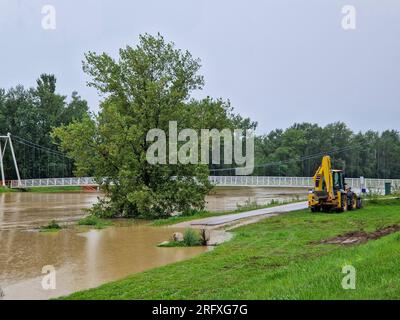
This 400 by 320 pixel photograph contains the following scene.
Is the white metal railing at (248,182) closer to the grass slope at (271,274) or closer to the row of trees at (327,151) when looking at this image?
the row of trees at (327,151)

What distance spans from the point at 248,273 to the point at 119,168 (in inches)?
786

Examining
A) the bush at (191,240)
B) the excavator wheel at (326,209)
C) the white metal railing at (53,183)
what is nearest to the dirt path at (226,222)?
the excavator wheel at (326,209)

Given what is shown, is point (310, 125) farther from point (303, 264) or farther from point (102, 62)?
point (303, 264)

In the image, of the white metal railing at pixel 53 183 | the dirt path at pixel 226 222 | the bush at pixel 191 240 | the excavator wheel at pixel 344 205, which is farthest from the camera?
the white metal railing at pixel 53 183

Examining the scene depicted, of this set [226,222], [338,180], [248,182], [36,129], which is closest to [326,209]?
[338,180]

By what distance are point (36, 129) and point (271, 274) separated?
79.9m

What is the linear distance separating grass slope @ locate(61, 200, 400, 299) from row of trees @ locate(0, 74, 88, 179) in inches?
2761

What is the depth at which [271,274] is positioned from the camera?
10.4 metres

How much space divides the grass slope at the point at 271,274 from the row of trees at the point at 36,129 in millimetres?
70127

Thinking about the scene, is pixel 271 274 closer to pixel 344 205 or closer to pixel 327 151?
pixel 344 205

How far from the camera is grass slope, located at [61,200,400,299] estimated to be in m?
8.32

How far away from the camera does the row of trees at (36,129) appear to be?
273ft

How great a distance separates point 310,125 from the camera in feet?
349

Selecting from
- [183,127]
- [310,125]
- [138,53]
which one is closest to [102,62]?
[138,53]
